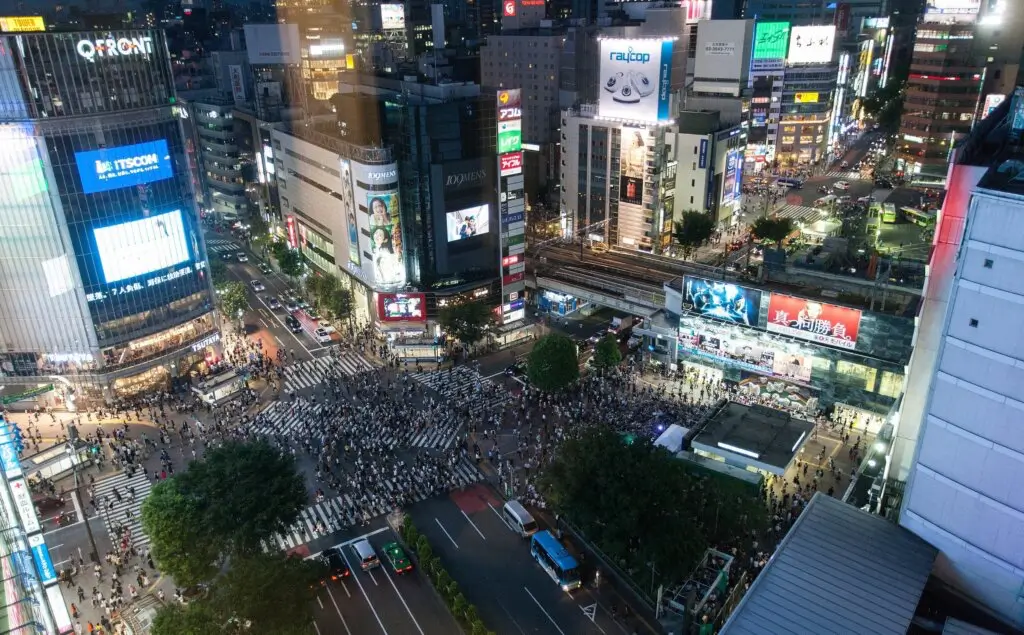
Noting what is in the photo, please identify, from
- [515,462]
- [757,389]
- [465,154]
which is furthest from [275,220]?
[757,389]

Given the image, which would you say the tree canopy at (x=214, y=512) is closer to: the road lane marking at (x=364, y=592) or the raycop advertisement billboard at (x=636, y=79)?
the road lane marking at (x=364, y=592)

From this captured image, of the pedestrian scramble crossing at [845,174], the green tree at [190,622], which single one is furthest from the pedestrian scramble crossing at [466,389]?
the pedestrian scramble crossing at [845,174]

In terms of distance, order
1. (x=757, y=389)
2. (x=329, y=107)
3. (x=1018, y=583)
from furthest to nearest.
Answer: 1. (x=329, y=107)
2. (x=757, y=389)
3. (x=1018, y=583)

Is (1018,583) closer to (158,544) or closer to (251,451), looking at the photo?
(251,451)

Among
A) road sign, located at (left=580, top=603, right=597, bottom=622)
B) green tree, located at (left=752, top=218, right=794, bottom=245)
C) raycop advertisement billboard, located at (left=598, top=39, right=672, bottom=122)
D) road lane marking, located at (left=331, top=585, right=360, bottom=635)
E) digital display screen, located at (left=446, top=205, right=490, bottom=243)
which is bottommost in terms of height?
road lane marking, located at (left=331, top=585, right=360, bottom=635)

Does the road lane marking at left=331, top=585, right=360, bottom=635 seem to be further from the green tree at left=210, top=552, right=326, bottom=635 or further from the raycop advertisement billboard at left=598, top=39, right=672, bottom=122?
the raycop advertisement billboard at left=598, top=39, right=672, bottom=122

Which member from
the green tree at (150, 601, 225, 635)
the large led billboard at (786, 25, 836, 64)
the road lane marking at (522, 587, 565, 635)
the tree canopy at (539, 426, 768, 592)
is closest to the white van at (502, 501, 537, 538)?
the tree canopy at (539, 426, 768, 592)

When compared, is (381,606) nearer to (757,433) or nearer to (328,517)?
(328,517)
